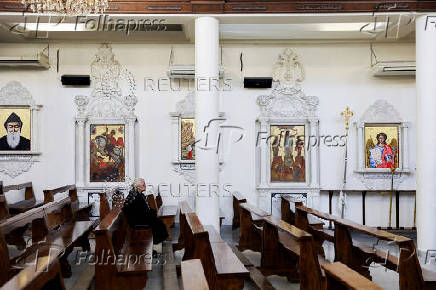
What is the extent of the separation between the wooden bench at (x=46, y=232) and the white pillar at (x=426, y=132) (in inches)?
217

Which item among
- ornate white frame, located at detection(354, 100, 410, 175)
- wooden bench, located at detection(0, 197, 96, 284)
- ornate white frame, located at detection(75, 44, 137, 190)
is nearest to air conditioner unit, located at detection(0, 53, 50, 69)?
ornate white frame, located at detection(75, 44, 137, 190)

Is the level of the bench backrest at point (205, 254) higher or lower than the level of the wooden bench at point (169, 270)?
higher

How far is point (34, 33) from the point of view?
394 inches

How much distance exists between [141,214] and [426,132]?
16.3ft

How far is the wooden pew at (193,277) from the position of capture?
122 inches

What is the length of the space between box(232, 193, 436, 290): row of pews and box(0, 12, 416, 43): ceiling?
3373 mm

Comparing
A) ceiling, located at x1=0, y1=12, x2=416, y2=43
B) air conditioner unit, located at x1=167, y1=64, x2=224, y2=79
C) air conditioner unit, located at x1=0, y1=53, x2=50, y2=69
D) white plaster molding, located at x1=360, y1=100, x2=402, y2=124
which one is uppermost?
ceiling, located at x1=0, y1=12, x2=416, y2=43

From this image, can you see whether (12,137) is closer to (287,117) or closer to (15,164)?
(15,164)

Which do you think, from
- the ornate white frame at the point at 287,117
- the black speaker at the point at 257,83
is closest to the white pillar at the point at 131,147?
the black speaker at the point at 257,83

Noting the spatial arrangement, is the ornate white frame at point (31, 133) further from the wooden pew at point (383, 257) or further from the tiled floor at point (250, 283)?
the wooden pew at point (383, 257)

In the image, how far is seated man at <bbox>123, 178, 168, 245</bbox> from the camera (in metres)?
6.20

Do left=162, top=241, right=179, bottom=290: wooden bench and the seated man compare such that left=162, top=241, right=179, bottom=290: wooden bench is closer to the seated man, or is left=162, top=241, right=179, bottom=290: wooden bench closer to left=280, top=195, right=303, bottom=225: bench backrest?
the seated man

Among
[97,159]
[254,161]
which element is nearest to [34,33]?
[97,159]

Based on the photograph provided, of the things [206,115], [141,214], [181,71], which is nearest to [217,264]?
[141,214]
